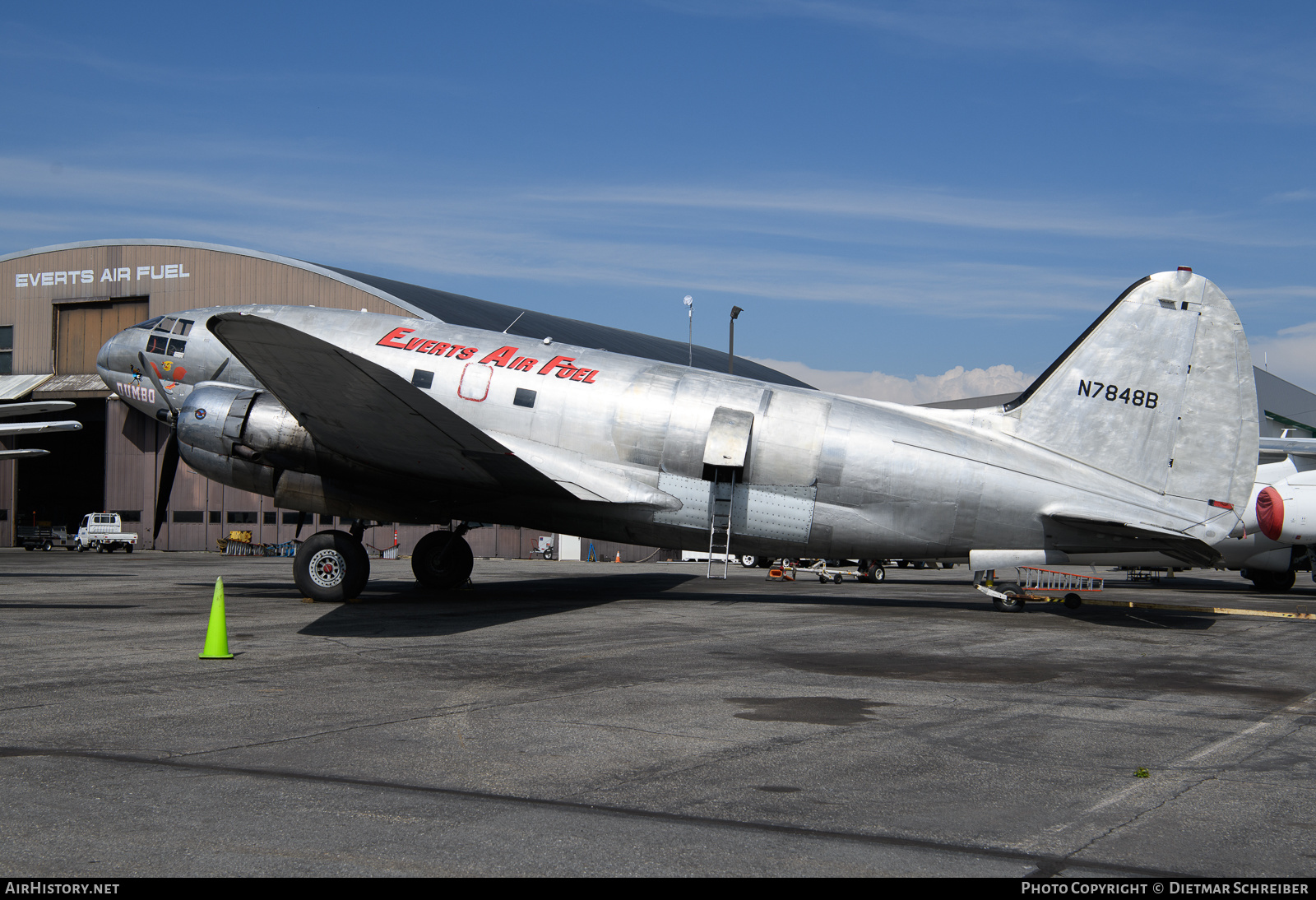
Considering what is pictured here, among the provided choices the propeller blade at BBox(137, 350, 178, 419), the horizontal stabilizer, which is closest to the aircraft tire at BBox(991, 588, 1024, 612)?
the propeller blade at BBox(137, 350, 178, 419)


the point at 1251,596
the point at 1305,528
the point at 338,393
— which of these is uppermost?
the point at 338,393

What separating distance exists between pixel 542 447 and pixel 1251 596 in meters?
23.0

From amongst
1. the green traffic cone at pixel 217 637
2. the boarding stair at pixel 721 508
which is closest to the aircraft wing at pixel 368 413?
the boarding stair at pixel 721 508

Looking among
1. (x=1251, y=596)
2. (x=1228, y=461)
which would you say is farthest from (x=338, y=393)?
(x=1251, y=596)

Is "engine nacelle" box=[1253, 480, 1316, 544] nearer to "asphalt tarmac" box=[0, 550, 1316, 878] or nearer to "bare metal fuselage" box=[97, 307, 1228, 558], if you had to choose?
"bare metal fuselage" box=[97, 307, 1228, 558]

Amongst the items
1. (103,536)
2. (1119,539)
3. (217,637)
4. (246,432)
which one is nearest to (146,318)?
(103,536)

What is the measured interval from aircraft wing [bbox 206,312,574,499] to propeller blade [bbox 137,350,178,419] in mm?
4482

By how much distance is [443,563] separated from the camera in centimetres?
2214

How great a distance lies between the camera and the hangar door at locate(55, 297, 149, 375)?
57656mm

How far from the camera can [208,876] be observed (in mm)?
4613

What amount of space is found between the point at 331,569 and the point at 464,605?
2.62m

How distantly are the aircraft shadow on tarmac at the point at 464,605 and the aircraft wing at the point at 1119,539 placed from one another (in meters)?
8.95

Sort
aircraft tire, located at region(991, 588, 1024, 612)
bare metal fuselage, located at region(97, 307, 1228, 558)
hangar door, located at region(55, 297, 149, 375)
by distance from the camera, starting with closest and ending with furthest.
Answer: bare metal fuselage, located at region(97, 307, 1228, 558)
aircraft tire, located at region(991, 588, 1024, 612)
hangar door, located at region(55, 297, 149, 375)
